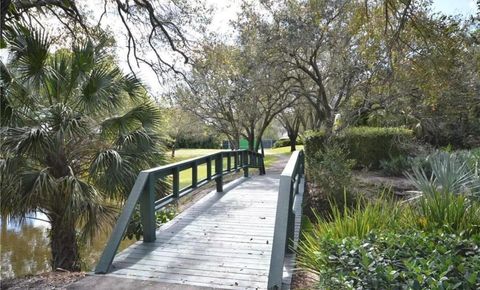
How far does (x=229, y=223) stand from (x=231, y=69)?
9.40m

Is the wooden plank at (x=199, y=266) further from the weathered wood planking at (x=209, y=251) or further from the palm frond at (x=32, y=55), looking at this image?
the palm frond at (x=32, y=55)

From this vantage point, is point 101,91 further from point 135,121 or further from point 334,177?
point 334,177

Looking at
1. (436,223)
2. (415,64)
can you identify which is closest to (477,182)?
(436,223)

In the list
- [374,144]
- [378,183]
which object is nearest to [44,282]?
[378,183]

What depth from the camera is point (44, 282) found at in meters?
3.58

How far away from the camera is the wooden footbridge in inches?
140

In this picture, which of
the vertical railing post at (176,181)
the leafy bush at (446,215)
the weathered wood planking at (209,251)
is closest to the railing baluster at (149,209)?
the weathered wood planking at (209,251)

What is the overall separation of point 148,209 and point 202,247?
0.85 meters

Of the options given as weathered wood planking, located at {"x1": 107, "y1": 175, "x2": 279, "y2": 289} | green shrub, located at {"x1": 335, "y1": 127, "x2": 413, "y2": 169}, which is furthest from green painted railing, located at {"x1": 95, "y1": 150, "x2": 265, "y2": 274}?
green shrub, located at {"x1": 335, "y1": 127, "x2": 413, "y2": 169}

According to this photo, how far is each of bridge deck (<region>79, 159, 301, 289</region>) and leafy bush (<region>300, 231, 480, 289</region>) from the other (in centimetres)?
99

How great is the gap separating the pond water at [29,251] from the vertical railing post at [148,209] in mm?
3865

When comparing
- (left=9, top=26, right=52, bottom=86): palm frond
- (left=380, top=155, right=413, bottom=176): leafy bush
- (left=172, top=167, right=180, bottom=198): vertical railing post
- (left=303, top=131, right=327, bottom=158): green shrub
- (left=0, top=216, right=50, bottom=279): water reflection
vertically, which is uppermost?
(left=9, top=26, right=52, bottom=86): palm frond

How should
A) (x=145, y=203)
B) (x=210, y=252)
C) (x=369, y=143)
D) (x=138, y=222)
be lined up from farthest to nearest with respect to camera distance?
(x=369, y=143), (x=138, y=222), (x=145, y=203), (x=210, y=252)

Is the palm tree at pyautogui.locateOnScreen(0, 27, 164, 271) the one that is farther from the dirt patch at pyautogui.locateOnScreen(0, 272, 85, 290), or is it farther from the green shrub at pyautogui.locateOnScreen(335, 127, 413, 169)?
the green shrub at pyautogui.locateOnScreen(335, 127, 413, 169)
